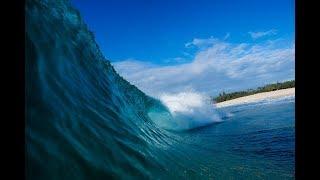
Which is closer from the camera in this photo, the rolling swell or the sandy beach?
the rolling swell

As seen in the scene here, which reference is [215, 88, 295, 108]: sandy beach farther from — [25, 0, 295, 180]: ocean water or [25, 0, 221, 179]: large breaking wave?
[25, 0, 221, 179]: large breaking wave

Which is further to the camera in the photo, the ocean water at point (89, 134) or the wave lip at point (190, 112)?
the wave lip at point (190, 112)

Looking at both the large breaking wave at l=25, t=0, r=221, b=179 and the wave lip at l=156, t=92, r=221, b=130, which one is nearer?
the large breaking wave at l=25, t=0, r=221, b=179

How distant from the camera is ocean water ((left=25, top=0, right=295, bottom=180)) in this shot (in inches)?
110

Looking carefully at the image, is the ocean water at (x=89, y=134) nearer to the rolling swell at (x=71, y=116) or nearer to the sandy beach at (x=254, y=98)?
the rolling swell at (x=71, y=116)

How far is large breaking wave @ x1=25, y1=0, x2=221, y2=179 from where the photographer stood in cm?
274

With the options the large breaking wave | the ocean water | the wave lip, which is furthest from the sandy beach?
the large breaking wave

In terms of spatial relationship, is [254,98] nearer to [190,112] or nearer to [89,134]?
[190,112]

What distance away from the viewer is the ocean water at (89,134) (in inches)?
110

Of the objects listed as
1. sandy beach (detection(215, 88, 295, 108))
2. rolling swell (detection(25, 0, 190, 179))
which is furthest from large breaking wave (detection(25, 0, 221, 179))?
sandy beach (detection(215, 88, 295, 108))

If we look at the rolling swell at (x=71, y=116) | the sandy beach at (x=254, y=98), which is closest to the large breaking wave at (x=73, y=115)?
the rolling swell at (x=71, y=116)

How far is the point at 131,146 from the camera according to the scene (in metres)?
3.57
